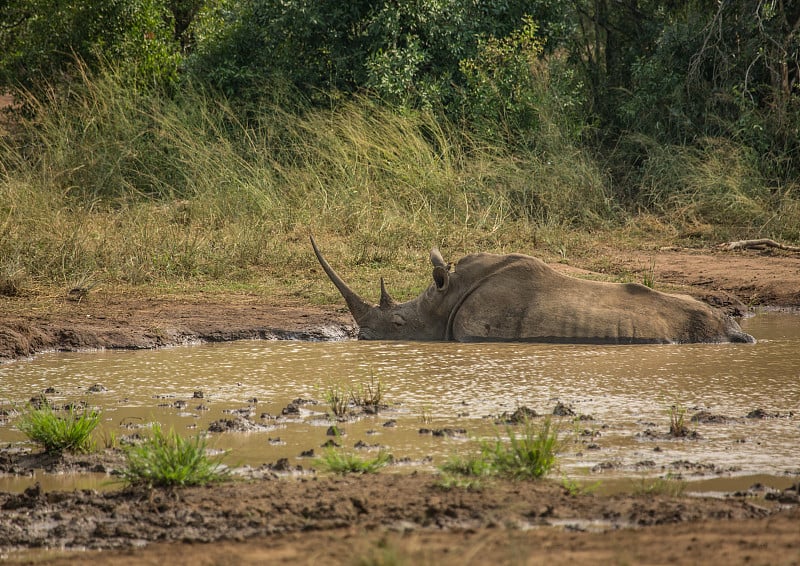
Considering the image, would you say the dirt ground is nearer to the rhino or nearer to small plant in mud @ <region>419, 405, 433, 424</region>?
small plant in mud @ <region>419, 405, 433, 424</region>

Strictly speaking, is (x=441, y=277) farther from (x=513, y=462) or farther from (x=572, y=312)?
(x=513, y=462)

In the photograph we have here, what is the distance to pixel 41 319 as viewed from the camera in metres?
7.77

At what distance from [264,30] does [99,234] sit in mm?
5168

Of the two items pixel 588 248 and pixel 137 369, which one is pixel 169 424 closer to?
pixel 137 369

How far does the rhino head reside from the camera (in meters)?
7.57

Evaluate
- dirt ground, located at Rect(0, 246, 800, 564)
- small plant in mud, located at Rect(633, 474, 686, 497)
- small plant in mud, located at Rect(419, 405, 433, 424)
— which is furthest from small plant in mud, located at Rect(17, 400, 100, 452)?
small plant in mud, located at Rect(633, 474, 686, 497)

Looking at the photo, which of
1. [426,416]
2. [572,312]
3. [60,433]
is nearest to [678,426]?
[426,416]

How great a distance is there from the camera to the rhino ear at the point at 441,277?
7.43 metres

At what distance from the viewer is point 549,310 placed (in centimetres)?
723

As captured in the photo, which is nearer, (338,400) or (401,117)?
(338,400)

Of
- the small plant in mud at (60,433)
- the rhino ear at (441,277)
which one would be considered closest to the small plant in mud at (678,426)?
the small plant in mud at (60,433)

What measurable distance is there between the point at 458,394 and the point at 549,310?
167 cm

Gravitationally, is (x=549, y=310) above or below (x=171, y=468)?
above

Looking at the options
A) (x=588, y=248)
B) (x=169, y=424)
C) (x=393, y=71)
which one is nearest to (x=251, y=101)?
(x=393, y=71)
